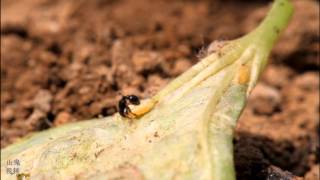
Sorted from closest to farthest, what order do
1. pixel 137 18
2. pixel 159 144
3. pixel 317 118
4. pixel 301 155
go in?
pixel 159 144 → pixel 301 155 → pixel 317 118 → pixel 137 18

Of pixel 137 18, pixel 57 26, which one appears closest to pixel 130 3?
pixel 137 18

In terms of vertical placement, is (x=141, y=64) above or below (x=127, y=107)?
above

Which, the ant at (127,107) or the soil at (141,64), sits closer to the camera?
the ant at (127,107)

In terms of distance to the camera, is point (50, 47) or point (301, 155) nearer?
point (301, 155)

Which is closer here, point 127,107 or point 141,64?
point 127,107

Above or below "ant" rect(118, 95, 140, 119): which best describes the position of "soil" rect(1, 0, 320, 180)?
above

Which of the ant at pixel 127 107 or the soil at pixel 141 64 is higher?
the soil at pixel 141 64

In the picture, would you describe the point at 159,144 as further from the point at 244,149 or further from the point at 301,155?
the point at 301,155

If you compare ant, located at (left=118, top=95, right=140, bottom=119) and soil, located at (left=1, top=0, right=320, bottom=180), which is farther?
soil, located at (left=1, top=0, right=320, bottom=180)
